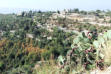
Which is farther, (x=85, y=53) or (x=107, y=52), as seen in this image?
(x=85, y=53)

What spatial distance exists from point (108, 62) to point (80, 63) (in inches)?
14.6

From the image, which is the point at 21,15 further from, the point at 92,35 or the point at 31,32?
the point at 92,35

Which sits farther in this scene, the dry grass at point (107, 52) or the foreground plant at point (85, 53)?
the foreground plant at point (85, 53)

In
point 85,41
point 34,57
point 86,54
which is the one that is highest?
point 85,41

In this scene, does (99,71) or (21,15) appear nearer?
(99,71)

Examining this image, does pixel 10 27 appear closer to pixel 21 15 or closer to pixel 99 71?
pixel 21 15

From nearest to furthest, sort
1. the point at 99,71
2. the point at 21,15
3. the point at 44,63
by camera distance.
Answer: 1. the point at 99,71
2. the point at 44,63
3. the point at 21,15

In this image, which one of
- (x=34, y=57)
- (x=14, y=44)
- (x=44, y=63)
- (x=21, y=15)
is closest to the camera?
(x=44, y=63)

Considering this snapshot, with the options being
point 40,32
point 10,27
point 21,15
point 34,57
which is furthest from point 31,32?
point 21,15

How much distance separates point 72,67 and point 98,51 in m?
0.40

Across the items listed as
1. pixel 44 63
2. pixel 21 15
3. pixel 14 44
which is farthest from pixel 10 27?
pixel 44 63

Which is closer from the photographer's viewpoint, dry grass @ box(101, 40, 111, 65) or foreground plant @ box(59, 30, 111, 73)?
dry grass @ box(101, 40, 111, 65)

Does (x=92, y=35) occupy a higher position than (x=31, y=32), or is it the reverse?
(x=92, y=35)

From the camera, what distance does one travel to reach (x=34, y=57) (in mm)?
22625
